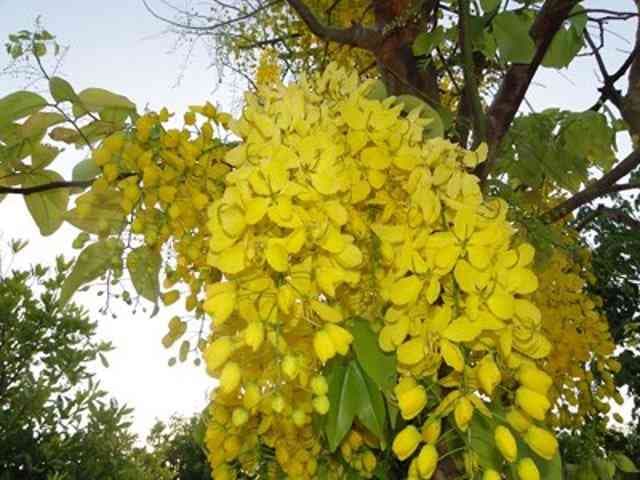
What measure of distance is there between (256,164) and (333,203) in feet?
0.24

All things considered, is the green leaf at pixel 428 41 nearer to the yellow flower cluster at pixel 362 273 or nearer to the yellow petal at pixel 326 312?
the yellow flower cluster at pixel 362 273

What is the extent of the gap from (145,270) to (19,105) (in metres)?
0.27

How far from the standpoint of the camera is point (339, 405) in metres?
0.61

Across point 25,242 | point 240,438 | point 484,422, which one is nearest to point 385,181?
point 484,422

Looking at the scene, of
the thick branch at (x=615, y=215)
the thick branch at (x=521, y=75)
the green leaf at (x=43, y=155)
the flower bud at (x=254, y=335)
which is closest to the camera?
the flower bud at (x=254, y=335)

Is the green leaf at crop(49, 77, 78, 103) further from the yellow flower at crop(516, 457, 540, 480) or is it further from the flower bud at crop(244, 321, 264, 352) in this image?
the yellow flower at crop(516, 457, 540, 480)

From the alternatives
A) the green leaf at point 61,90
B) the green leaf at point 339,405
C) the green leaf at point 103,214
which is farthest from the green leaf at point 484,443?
the green leaf at point 61,90

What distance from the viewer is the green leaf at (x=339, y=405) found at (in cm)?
59

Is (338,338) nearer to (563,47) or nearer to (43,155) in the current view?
(43,155)

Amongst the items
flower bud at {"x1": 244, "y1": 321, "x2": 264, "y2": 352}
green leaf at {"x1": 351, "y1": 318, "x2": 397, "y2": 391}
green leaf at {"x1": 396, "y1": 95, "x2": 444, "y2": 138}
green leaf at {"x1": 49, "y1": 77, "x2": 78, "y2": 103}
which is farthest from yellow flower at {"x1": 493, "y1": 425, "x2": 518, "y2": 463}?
green leaf at {"x1": 49, "y1": 77, "x2": 78, "y2": 103}

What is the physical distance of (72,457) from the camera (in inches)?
112

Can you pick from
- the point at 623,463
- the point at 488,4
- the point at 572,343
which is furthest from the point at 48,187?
the point at 623,463

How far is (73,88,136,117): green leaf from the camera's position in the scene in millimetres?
895

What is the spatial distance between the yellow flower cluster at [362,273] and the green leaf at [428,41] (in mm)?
485
